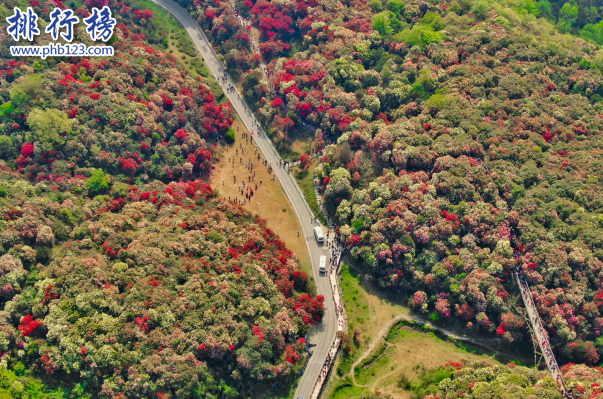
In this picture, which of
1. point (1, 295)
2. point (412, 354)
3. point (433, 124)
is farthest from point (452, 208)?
point (1, 295)

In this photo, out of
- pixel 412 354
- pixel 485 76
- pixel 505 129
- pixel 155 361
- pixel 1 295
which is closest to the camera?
pixel 155 361

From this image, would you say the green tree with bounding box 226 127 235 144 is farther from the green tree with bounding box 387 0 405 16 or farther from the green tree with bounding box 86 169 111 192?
the green tree with bounding box 387 0 405 16

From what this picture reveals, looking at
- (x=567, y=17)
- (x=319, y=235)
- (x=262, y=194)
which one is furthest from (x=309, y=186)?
(x=567, y=17)

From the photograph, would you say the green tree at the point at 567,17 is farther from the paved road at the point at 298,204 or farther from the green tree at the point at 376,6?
the paved road at the point at 298,204

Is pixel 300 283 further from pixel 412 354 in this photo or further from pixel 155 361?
pixel 155 361

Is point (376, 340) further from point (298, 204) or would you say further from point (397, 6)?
point (397, 6)

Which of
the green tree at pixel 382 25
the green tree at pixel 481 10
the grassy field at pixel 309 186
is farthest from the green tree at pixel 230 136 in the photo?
the green tree at pixel 481 10

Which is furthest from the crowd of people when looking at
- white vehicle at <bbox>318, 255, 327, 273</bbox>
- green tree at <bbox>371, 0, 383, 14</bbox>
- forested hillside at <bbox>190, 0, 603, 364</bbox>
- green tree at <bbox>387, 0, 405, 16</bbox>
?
green tree at <bbox>387, 0, 405, 16</bbox>

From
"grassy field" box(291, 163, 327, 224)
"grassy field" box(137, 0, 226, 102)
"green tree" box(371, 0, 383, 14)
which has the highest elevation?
"green tree" box(371, 0, 383, 14)
